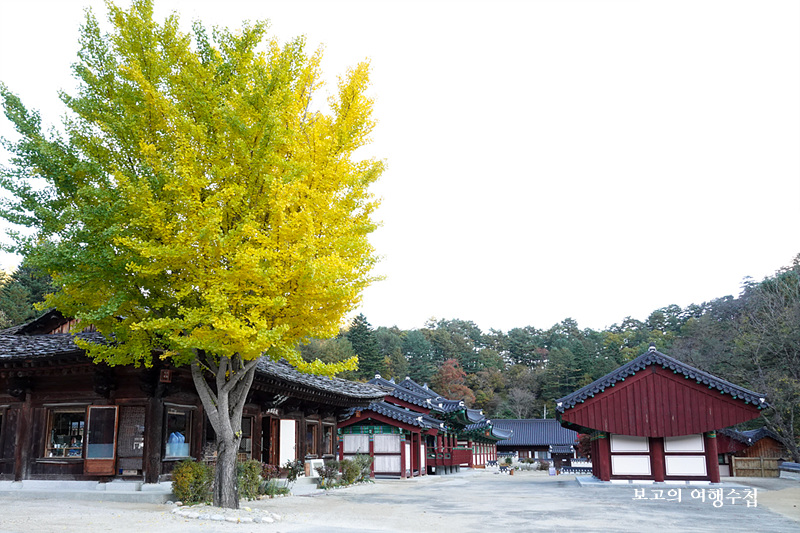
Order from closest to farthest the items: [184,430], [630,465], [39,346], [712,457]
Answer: [39,346] < [184,430] < [712,457] < [630,465]

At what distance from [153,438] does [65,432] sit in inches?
124

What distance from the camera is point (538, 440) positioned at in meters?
62.8

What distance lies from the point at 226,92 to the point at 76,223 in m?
4.29

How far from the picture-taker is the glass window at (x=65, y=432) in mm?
16797

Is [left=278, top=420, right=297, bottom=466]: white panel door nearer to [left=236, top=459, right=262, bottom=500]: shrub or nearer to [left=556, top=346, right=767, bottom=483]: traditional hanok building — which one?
[left=236, top=459, right=262, bottom=500]: shrub

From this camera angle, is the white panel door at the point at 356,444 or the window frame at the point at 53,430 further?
the white panel door at the point at 356,444

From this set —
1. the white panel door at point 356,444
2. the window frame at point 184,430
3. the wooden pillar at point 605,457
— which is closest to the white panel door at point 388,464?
the white panel door at point 356,444

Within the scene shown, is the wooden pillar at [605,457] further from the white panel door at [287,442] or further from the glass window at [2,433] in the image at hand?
the glass window at [2,433]

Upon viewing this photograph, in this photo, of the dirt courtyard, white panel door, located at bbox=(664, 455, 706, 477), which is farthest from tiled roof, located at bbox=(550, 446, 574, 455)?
the dirt courtyard

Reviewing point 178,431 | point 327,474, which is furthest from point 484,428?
point 178,431

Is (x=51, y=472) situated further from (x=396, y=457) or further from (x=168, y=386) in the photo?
(x=396, y=457)

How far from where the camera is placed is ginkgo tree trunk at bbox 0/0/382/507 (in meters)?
11.8

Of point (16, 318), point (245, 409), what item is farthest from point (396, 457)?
point (16, 318)

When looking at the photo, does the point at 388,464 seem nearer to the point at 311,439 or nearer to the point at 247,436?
the point at 311,439
